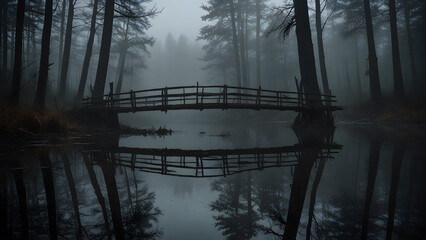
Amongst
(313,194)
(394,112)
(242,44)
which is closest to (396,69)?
(394,112)

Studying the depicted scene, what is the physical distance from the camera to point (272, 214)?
236 centimetres

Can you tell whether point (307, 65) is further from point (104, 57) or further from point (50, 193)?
point (50, 193)

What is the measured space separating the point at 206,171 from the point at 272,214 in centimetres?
213

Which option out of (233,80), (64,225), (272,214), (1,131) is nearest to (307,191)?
(272,214)

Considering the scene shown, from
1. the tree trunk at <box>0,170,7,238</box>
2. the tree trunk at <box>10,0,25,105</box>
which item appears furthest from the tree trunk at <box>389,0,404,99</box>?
the tree trunk at <box>10,0,25,105</box>

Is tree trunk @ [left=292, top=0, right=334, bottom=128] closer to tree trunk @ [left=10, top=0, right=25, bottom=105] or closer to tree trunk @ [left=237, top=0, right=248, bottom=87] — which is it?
tree trunk @ [left=10, top=0, right=25, bottom=105]

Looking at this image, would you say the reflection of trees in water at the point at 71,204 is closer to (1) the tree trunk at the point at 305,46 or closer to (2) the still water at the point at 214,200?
(2) the still water at the point at 214,200

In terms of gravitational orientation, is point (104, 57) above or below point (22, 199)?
above

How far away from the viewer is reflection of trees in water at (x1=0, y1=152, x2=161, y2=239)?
1.99 metres

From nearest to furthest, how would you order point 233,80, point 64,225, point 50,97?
point 64,225 < point 50,97 < point 233,80

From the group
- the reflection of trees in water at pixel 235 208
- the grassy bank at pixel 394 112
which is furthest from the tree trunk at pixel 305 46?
the reflection of trees in water at pixel 235 208

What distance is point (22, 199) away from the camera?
2.62 meters

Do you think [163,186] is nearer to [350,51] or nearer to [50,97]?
[50,97]

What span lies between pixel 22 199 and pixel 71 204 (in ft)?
1.59
